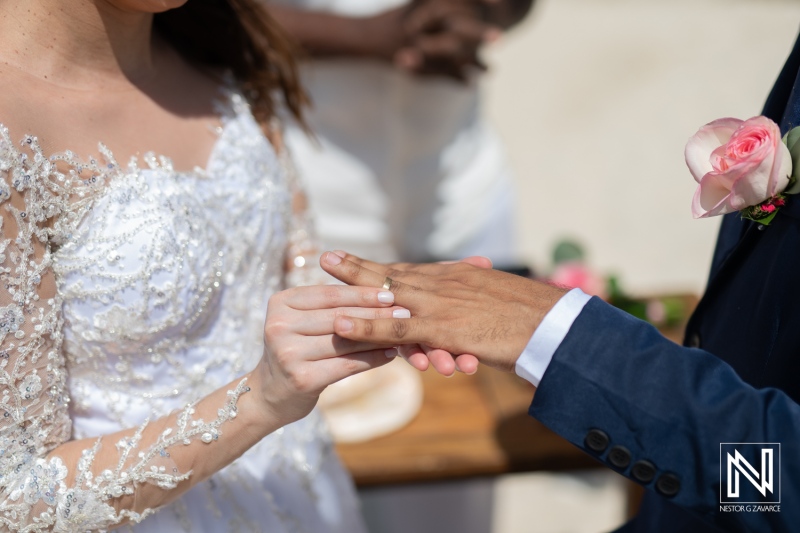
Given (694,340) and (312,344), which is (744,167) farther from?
Answer: (312,344)

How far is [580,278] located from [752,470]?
4.52ft

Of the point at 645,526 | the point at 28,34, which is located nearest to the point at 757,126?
the point at 645,526

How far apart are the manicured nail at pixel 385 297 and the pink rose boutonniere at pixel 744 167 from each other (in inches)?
19.7

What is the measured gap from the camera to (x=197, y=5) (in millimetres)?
1897

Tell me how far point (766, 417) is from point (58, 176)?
116 centimetres

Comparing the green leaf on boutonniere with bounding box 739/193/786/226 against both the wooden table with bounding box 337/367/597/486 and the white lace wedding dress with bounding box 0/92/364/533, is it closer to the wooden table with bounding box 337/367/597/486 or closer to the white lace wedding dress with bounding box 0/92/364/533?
the white lace wedding dress with bounding box 0/92/364/533

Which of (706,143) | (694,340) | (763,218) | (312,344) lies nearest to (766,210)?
(763,218)

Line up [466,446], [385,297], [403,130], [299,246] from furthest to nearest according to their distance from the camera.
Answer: [403,130] < [466,446] < [299,246] < [385,297]

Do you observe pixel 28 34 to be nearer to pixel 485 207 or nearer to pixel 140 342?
pixel 140 342

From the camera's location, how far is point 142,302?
4.74 feet

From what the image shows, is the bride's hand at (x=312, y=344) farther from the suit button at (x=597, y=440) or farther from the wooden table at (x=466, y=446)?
the wooden table at (x=466, y=446)

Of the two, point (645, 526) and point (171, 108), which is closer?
point (645, 526)

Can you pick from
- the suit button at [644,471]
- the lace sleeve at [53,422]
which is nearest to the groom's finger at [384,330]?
the lace sleeve at [53,422]

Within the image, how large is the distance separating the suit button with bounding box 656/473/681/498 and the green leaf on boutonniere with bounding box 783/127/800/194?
0.47 meters
